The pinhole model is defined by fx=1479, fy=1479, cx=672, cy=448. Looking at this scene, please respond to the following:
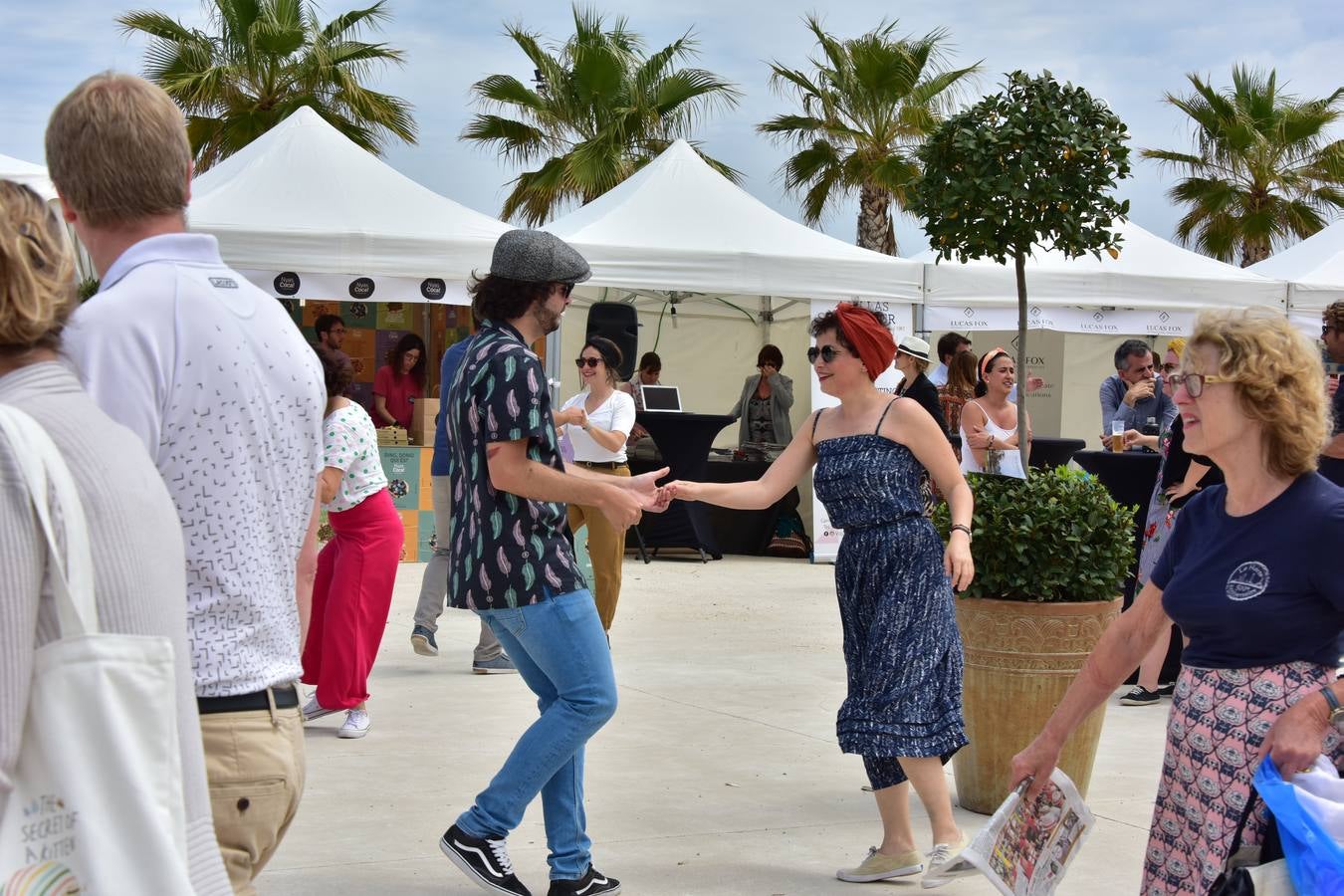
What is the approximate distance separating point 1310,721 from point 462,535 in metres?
2.25

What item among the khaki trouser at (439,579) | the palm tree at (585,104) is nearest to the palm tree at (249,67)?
the palm tree at (585,104)

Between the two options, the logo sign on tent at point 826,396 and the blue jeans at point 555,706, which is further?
the logo sign on tent at point 826,396

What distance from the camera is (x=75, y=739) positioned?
153 centimetres

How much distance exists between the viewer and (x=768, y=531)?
45.8 feet

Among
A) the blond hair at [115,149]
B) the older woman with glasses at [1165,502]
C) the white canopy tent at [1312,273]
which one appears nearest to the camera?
the blond hair at [115,149]

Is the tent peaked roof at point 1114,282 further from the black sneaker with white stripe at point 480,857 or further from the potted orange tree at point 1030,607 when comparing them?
the black sneaker with white stripe at point 480,857

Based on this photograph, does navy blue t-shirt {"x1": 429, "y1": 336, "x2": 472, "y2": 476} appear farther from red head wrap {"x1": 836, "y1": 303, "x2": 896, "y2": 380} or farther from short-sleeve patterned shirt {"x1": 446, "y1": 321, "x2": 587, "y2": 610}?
short-sleeve patterned shirt {"x1": 446, "y1": 321, "x2": 587, "y2": 610}

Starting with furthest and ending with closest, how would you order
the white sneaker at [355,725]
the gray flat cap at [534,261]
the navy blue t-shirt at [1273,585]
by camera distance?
the white sneaker at [355,725], the gray flat cap at [534,261], the navy blue t-shirt at [1273,585]

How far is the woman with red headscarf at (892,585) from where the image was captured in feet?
14.6

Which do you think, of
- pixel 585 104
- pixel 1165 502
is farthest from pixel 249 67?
pixel 1165 502

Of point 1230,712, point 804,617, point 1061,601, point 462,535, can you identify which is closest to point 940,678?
point 1061,601

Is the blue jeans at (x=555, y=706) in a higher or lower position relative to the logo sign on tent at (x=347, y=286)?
lower

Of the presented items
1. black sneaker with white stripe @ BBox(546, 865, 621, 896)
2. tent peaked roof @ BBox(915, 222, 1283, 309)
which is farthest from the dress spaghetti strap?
tent peaked roof @ BBox(915, 222, 1283, 309)

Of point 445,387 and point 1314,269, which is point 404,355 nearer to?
point 445,387
